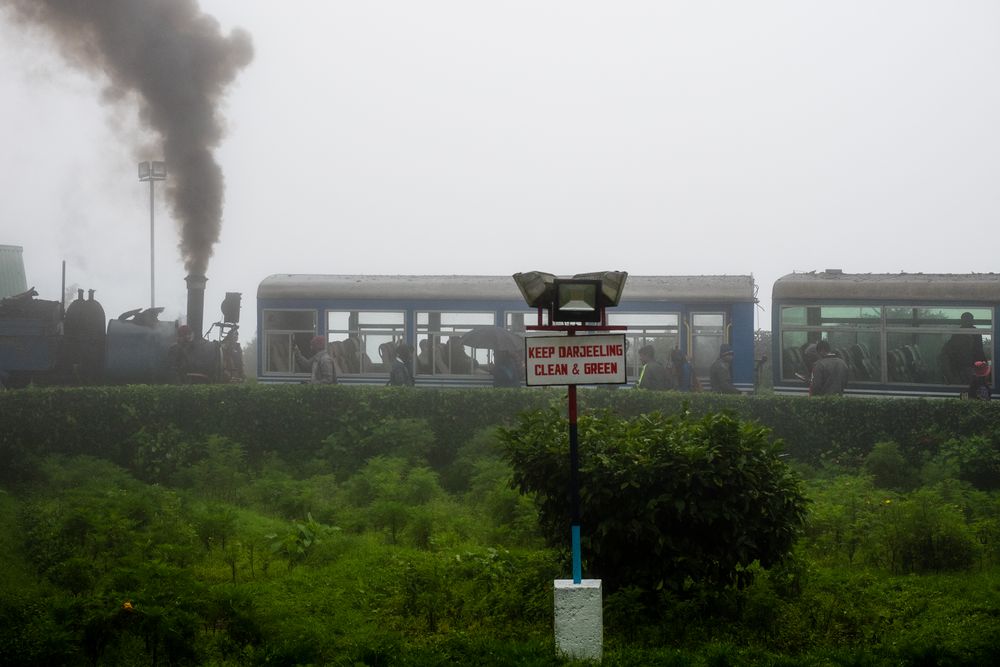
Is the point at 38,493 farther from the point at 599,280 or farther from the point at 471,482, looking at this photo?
the point at 599,280

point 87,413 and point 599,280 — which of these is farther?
point 87,413

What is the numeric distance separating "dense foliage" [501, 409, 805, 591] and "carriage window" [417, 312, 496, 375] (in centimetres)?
1499

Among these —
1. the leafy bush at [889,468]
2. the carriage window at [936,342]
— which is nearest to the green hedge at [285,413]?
the leafy bush at [889,468]

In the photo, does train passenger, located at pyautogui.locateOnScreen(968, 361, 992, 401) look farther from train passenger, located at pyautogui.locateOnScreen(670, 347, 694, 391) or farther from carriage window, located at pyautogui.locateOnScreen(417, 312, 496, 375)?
carriage window, located at pyautogui.locateOnScreen(417, 312, 496, 375)

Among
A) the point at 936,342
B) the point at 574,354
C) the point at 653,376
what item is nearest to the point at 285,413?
the point at 653,376

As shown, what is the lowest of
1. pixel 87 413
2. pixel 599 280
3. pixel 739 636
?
pixel 739 636

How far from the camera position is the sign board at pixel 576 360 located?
8.68 metres

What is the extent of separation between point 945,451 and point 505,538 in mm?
7845

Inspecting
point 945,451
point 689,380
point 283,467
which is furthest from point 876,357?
point 283,467

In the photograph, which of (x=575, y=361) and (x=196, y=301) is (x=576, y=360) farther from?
(x=196, y=301)

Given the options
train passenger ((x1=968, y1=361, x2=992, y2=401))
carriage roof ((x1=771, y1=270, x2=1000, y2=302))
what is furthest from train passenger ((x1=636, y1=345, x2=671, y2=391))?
train passenger ((x1=968, y1=361, x2=992, y2=401))

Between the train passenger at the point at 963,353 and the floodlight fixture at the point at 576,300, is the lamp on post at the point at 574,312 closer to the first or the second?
the floodlight fixture at the point at 576,300

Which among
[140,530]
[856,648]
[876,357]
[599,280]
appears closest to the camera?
[856,648]

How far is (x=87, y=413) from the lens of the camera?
20016mm
